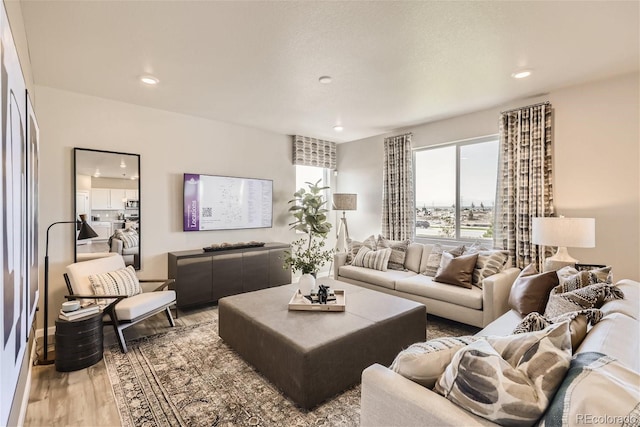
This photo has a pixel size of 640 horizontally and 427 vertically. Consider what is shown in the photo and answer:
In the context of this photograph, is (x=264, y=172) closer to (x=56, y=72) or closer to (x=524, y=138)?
(x=56, y=72)

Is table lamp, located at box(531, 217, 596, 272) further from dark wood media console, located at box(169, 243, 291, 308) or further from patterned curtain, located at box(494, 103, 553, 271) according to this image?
dark wood media console, located at box(169, 243, 291, 308)

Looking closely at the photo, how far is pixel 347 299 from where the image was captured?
288 cm

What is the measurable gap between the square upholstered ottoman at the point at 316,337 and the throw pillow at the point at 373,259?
4.26 ft

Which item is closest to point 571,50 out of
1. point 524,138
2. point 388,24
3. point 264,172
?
point 524,138

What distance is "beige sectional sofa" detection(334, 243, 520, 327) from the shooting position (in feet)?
9.93

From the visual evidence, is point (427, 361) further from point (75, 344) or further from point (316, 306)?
point (75, 344)

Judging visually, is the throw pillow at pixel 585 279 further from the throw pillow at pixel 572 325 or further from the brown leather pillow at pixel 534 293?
the throw pillow at pixel 572 325

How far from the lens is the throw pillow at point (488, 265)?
3.30 metres

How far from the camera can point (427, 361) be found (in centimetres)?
117

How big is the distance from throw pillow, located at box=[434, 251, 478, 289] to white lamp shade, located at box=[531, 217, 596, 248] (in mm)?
709

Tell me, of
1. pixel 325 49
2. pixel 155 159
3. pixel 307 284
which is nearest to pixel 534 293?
pixel 307 284

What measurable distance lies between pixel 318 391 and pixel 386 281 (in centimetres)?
210

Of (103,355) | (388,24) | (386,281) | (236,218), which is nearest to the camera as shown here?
(388,24)

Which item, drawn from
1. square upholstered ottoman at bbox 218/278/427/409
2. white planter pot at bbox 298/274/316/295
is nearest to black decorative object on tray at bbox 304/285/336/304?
white planter pot at bbox 298/274/316/295
